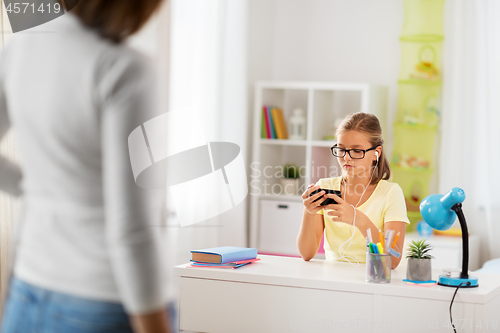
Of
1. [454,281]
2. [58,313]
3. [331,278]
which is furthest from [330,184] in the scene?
[58,313]

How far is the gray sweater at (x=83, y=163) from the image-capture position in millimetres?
681

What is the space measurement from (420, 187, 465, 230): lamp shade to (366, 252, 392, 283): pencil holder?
17 centimetres

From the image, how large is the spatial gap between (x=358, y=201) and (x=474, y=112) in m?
1.90

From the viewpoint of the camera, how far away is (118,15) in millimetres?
701

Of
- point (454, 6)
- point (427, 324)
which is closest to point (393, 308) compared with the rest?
point (427, 324)

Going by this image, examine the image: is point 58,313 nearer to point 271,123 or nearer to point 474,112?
point 271,123

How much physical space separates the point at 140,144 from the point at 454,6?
11.8ft

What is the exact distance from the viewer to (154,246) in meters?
0.70

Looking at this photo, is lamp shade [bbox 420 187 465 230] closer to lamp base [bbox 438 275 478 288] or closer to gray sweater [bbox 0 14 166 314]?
lamp base [bbox 438 275 478 288]

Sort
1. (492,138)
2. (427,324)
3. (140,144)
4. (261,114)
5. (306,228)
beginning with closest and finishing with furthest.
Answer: (140,144) < (427,324) < (306,228) < (492,138) < (261,114)

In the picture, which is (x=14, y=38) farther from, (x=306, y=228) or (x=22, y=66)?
(x=306, y=228)

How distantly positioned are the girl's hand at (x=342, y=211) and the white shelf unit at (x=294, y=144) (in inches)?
72.3
